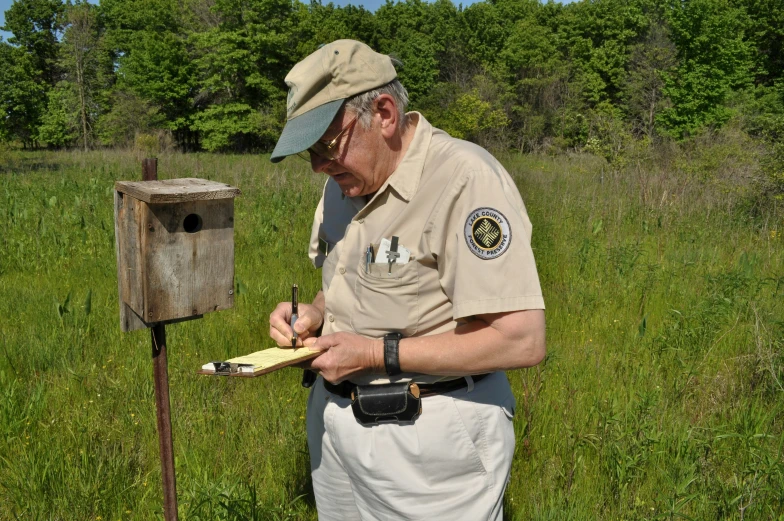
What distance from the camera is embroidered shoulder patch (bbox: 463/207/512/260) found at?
5.13 feet

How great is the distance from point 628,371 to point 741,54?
1822 inches

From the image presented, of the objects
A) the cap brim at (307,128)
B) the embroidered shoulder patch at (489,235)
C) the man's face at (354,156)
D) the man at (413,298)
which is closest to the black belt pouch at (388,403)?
the man at (413,298)

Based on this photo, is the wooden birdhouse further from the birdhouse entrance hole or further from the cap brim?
the cap brim

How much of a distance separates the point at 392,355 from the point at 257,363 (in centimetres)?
34

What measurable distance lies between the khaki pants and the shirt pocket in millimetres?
223

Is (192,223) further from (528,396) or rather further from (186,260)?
(528,396)

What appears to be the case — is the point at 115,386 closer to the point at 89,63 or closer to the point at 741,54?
the point at 741,54

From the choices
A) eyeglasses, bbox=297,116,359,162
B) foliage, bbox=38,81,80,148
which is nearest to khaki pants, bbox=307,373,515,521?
eyeglasses, bbox=297,116,359,162

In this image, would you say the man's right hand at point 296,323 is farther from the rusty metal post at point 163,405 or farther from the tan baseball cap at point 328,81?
the tan baseball cap at point 328,81

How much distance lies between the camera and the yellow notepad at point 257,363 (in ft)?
5.15

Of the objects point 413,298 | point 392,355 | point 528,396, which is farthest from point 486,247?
point 528,396

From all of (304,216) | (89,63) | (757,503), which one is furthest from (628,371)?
(89,63)

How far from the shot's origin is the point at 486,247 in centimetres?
157

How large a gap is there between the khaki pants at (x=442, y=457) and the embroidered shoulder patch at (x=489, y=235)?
0.43 meters
